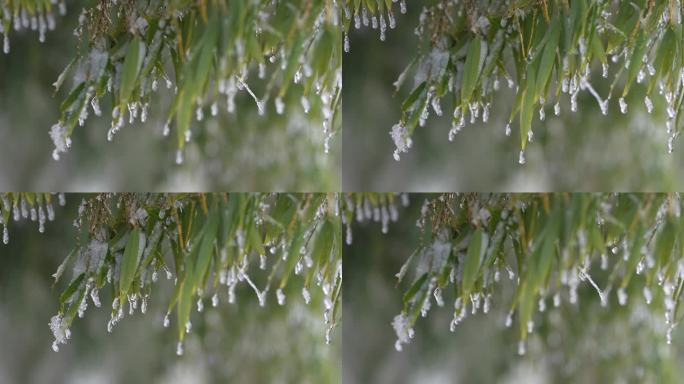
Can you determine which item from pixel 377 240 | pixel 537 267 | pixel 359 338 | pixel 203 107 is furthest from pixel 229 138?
pixel 537 267

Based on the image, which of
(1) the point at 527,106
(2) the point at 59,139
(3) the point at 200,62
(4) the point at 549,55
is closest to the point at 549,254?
(1) the point at 527,106

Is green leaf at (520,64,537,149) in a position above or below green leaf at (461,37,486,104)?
below

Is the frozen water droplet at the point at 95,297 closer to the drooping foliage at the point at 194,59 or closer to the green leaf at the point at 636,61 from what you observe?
the drooping foliage at the point at 194,59

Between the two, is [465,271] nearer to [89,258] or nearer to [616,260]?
[616,260]

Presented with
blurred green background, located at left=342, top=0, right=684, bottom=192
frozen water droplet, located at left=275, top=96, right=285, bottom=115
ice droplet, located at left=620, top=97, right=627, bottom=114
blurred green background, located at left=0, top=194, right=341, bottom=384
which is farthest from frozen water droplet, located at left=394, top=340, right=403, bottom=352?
ice droplet, located at left=620, top=97, right=627, bottom=114

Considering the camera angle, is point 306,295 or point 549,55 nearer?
point 549,55

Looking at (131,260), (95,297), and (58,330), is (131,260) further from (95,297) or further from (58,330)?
(58,330)

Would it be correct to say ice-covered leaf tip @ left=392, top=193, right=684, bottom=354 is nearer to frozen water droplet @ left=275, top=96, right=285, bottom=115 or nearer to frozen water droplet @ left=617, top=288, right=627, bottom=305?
frozen water droplet @ left=617, top=288, right=627, bottom=305
